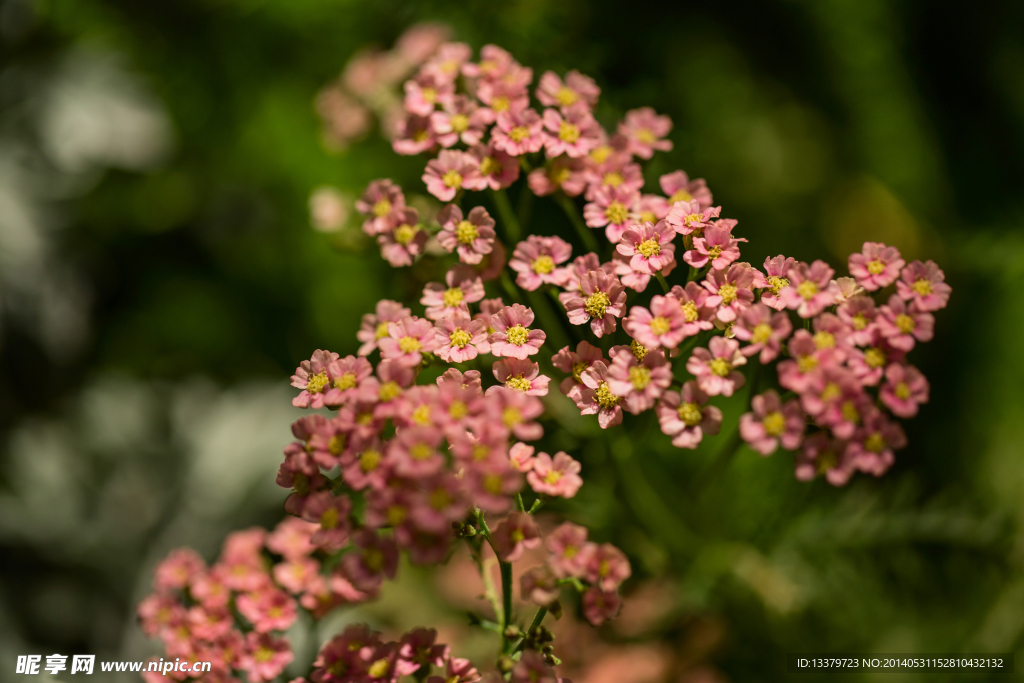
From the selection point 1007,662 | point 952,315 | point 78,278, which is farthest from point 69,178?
point 1007,662

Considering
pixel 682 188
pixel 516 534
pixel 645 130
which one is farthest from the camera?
pixel 645 130

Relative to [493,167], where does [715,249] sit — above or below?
below

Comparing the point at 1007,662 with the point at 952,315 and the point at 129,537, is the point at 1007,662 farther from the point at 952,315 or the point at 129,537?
the point at 129,537

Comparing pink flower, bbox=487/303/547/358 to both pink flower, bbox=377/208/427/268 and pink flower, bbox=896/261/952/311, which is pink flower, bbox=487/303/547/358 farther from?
Answer: pink flower, bbox=896/261/952/311

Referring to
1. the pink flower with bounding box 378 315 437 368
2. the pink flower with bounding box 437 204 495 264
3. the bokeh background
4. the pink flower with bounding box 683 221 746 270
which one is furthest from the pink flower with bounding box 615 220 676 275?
the bokeh background

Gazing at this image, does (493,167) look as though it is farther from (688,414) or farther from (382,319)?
(688,414)

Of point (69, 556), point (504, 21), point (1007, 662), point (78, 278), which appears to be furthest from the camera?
point (78, 278)

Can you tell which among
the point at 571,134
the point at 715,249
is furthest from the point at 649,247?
the point at 571,134

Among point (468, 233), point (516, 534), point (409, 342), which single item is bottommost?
point (516, 534)
